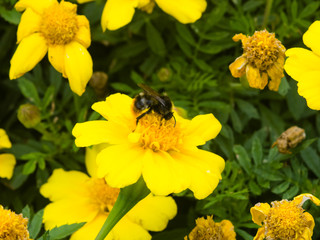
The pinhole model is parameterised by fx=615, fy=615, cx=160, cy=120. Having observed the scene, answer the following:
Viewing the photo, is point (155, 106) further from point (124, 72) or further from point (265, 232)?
point (124, 72)

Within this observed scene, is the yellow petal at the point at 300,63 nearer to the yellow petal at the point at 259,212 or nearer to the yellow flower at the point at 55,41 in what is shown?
the yellow petal at the point at 259,212

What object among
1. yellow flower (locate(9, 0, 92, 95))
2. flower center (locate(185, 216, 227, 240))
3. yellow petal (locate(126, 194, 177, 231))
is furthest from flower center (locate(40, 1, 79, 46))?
flower center (locate(185, 216, 227, 240))

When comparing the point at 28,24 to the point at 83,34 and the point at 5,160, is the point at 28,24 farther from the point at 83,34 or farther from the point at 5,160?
Answer: the point at 5,160

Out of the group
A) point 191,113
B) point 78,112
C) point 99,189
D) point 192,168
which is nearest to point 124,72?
point 78,112

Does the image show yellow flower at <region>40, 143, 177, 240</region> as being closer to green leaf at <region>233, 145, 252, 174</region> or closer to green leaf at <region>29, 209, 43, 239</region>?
green leaf at <region>29, 209, 43, 239</region>

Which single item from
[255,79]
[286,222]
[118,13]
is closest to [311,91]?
[255,79]

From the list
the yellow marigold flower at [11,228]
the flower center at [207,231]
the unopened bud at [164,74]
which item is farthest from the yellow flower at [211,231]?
the unopened bud at [164,74]
